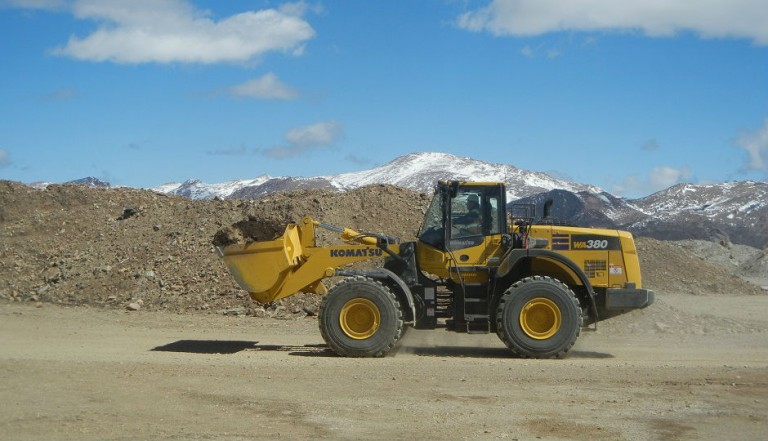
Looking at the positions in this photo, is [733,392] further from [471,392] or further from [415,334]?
[415,334]

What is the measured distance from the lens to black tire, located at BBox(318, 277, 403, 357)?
13.0m

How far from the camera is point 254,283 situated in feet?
45.0

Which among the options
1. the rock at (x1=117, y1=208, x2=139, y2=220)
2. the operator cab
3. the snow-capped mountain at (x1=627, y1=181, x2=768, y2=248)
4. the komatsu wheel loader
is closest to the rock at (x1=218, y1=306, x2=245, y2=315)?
the komatsu wheel loader

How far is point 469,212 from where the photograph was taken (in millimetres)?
13516

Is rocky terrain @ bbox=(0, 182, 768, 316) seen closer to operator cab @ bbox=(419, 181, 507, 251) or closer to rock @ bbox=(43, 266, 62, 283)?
rock @ bbox=(43, 266, 62, 283)

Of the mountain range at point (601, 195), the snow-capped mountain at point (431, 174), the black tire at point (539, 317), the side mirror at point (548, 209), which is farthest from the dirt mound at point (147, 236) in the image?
the snow-capped mountain at point (431, 174)

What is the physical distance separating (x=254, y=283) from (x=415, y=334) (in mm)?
3372

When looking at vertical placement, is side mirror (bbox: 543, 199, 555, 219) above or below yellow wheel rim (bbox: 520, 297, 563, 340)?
above

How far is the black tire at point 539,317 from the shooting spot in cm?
1288

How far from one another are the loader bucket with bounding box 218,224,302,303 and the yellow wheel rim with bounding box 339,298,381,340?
1246 millimetres

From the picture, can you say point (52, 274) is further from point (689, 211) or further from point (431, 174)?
point (689, 211)

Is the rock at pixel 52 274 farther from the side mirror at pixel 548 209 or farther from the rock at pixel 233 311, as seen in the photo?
the side mirror at pixel 548 209

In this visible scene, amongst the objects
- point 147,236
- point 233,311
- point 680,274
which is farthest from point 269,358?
point 680,274

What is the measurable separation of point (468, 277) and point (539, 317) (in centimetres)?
123
